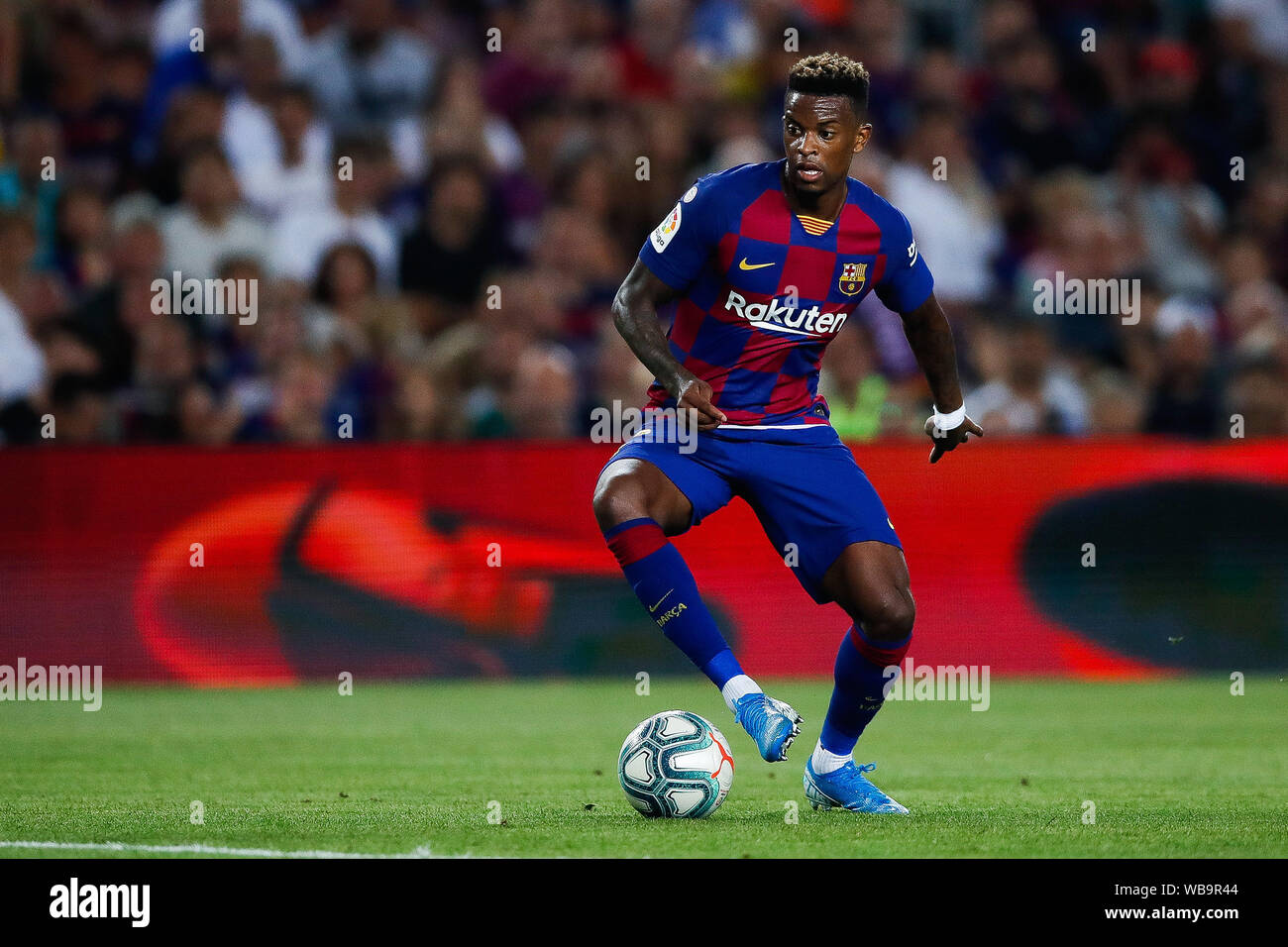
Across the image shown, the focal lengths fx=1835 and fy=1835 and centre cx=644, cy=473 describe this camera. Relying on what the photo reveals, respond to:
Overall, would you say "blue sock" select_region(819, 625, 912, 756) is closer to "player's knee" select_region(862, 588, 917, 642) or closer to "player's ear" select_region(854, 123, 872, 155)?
"player's knee" select_region(862, 588, 917, 642)

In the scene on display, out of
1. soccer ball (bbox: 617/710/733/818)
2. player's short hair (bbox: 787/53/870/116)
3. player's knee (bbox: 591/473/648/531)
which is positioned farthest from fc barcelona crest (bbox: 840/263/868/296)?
soccer ball (bbox: 617/710/733/818)

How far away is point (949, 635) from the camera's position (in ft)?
36.4

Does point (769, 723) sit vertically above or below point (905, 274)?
below

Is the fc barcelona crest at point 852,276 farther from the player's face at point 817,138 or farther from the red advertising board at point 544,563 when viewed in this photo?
the red advertising board at point 544,563

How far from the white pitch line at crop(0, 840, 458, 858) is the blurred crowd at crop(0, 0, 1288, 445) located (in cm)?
631

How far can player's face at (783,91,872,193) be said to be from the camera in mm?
6234

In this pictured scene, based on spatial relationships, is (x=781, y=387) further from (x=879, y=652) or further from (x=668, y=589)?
(x=879, y=652)

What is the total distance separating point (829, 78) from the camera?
20.4ft

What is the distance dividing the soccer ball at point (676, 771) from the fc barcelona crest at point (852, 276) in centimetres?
164

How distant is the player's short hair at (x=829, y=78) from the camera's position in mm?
6215

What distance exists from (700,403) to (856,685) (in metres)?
1.17

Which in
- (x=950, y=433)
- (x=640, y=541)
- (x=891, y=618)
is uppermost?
(x=950, y=433)

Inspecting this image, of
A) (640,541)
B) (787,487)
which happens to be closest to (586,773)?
(640,541)
